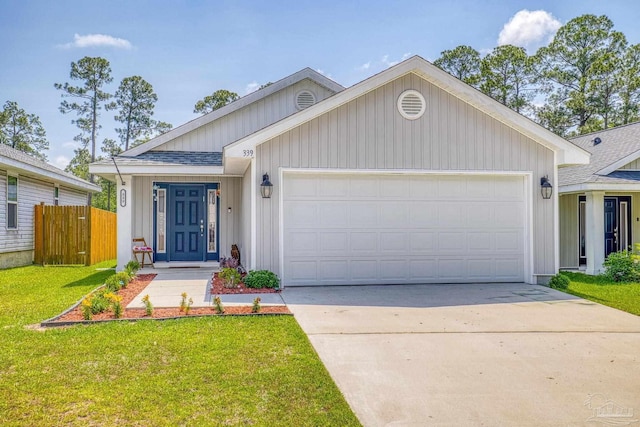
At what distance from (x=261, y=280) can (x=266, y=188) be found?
5.38 feet

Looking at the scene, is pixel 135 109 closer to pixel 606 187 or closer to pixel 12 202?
pixel 12 202

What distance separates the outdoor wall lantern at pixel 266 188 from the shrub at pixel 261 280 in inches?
54.4

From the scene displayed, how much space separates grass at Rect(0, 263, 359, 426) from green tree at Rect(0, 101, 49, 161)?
102 ft

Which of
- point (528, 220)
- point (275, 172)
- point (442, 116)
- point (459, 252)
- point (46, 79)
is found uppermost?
point (46, 79)

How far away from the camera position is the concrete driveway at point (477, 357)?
3484 millimetres

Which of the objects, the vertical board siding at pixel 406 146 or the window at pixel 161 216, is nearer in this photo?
the vertical board siding at pixel 406 146

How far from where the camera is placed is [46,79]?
28062 mm

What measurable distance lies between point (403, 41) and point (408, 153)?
7.64 meters

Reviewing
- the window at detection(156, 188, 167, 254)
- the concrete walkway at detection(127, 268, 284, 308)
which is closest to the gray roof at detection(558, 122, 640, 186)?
the concrete walkway at detection(127, 268, 284, 308)

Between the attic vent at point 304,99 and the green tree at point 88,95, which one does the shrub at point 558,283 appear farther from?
the green tree at point 88,95

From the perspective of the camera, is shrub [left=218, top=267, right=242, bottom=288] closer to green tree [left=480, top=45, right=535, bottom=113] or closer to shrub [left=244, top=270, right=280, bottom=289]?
shrub [left=244, top=270, right=280, bottom=289]

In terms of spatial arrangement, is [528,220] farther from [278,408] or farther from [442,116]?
[278,408]

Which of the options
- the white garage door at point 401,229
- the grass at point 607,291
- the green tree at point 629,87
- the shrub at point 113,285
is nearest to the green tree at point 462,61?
the green tree at point 629,87

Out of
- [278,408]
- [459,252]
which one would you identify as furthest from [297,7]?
[278,408]
